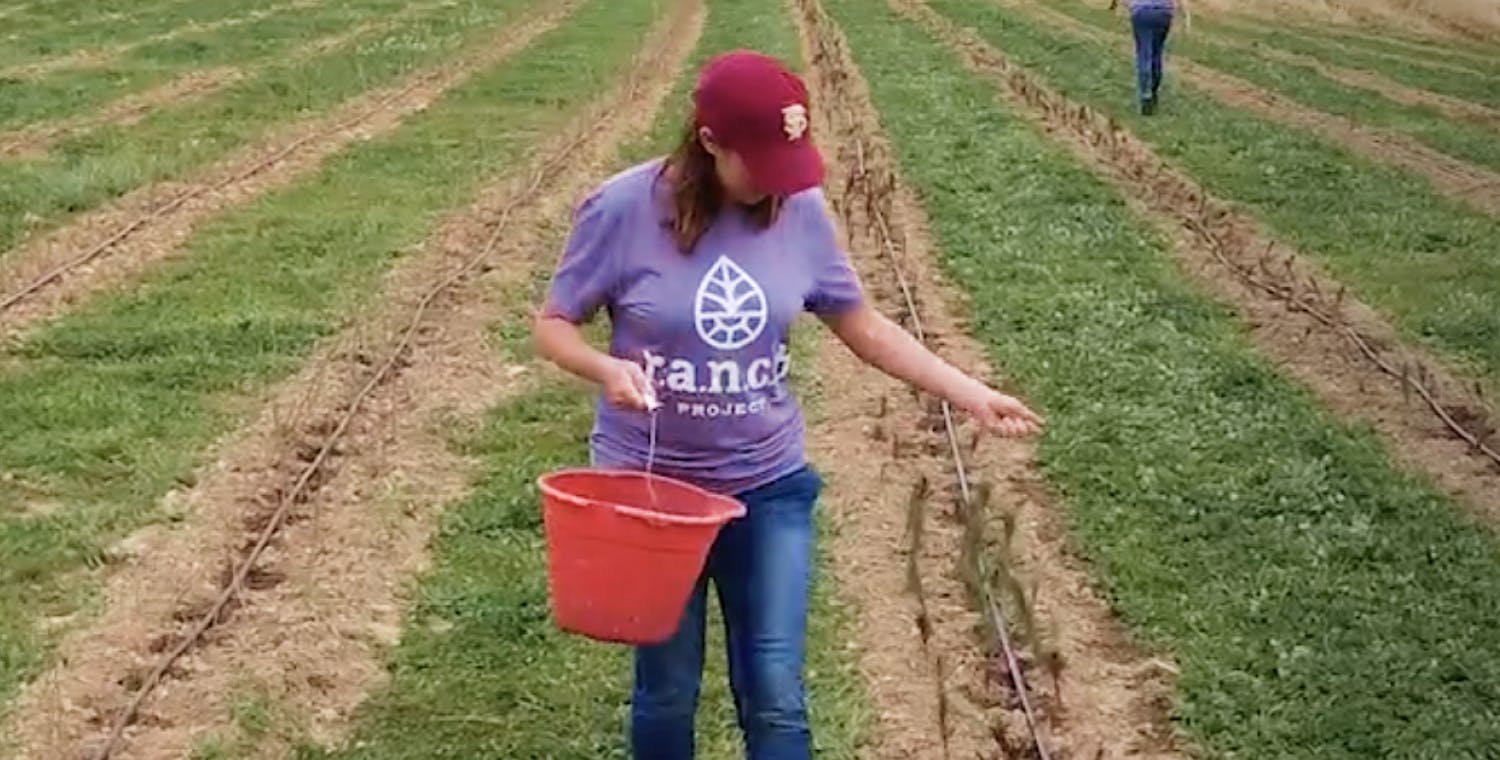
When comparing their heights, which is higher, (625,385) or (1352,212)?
(625,385)

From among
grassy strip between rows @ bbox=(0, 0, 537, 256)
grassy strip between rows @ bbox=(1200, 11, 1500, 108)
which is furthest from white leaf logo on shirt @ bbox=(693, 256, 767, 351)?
Answer: grassy strip between rows @ bbox=(1200, 11, 1500, 108)

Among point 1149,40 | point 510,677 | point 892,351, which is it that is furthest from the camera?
point 1149,40

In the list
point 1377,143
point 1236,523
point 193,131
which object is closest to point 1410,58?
point 1377,143

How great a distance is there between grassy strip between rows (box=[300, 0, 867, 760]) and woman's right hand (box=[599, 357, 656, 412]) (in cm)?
200

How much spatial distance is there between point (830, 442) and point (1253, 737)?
141 inches

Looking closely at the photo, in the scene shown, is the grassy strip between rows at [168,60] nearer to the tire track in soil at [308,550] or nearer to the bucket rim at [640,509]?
the tire track in soil at [308,550]

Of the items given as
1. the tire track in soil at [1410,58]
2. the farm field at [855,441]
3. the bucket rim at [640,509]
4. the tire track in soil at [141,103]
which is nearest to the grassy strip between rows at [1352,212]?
the farm field at [855,441]

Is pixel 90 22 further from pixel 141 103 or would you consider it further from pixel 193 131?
pixel 193 131

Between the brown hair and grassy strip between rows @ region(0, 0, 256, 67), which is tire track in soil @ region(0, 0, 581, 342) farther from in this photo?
the brown hair

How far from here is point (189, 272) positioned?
13.2 meters

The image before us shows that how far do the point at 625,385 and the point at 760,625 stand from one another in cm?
66

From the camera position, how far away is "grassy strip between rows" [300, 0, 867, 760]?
6633 millimetres

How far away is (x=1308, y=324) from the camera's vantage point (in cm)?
1224

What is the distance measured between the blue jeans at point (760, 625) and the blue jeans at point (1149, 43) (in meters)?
15.7
